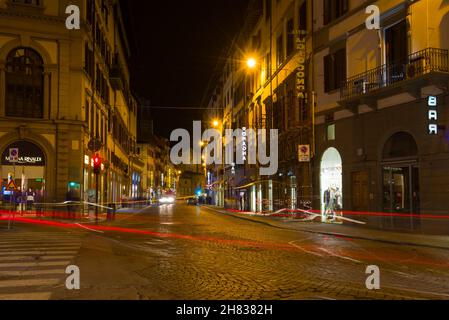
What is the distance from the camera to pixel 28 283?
9141mm

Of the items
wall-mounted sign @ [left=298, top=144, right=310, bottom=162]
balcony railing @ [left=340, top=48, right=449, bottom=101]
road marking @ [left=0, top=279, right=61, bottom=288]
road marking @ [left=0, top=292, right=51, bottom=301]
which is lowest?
road marking @ [left=0, top=292, right=51, bottom=301]

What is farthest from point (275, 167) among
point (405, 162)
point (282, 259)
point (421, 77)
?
point (282, 259)

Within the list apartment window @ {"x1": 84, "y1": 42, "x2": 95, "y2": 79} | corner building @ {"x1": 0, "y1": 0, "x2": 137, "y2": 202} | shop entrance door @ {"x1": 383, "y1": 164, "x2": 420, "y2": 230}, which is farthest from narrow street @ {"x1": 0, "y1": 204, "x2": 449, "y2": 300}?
apartment window @ {"x1": 84, "y1": 42, "x2": 95, "y2": 79}

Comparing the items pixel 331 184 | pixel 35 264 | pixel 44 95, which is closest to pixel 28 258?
pixel 35 264

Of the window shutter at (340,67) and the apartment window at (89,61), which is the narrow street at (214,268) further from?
the apartment window at (89,61)

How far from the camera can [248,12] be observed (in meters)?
51.4

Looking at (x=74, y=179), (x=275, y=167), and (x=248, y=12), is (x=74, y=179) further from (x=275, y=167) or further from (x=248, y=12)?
(x=248, y=12)

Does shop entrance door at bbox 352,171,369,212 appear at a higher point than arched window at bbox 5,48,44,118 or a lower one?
lower

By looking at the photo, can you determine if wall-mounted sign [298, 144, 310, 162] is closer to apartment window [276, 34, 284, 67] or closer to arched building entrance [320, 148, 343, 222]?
arched building entrance [320, 148, 343, 222]

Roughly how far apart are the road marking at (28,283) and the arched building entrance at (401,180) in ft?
53.2

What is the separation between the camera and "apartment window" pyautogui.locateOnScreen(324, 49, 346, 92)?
87.2 ft

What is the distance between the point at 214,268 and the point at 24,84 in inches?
1057

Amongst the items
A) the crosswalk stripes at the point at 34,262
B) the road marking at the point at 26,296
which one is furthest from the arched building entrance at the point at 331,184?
the road marking at the point at 26,296

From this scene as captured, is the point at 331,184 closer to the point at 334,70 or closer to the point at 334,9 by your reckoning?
the point at 334,70
